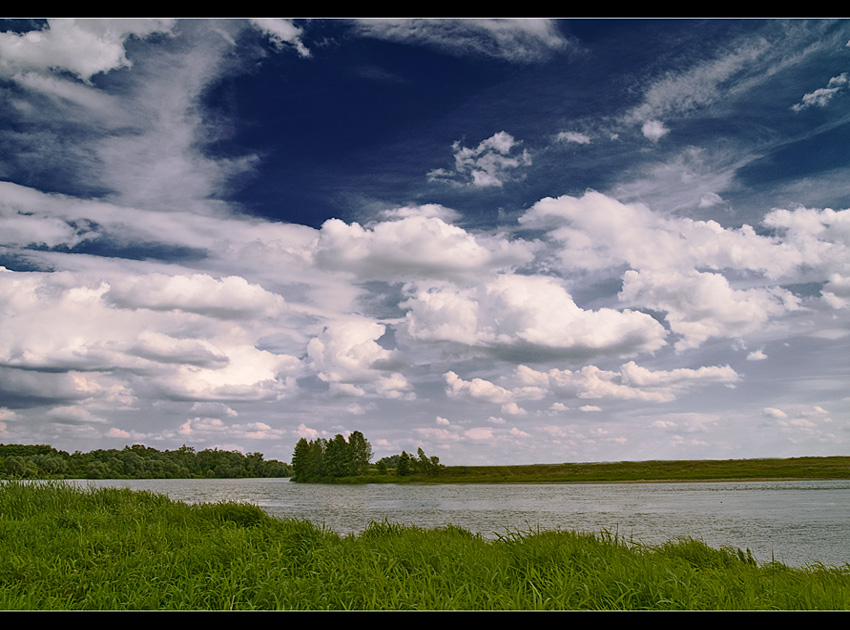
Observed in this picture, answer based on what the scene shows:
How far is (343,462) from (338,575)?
337ft

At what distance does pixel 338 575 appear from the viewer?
8.18m

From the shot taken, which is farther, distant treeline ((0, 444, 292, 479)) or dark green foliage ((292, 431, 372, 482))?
dark green foliage ((292, 431, 372, 482))

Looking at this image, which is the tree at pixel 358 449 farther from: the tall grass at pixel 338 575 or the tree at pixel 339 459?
the tall grass at pixel 338 575

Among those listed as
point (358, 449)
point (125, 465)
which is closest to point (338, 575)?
point (125, 465)

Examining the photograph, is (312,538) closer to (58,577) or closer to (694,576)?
(58,577)

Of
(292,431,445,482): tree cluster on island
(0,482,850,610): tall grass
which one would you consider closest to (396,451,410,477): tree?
(292,431,445,482): tree cluster on island

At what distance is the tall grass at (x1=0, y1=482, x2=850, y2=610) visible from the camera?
276 inches

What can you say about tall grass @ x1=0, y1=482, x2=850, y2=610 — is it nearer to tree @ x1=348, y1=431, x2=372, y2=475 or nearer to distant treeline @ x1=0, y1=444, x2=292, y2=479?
distant treeline @ x1=0, y1=444, x2=292, y2=479

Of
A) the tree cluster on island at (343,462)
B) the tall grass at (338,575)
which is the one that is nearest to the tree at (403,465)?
the tree cluster on island at (343,462)

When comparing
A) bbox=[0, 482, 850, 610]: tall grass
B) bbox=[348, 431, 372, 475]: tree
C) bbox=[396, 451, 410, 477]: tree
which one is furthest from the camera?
bbox=[396, 451, 410, 477]: tree

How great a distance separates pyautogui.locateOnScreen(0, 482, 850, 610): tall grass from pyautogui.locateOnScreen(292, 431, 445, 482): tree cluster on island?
9321cm
